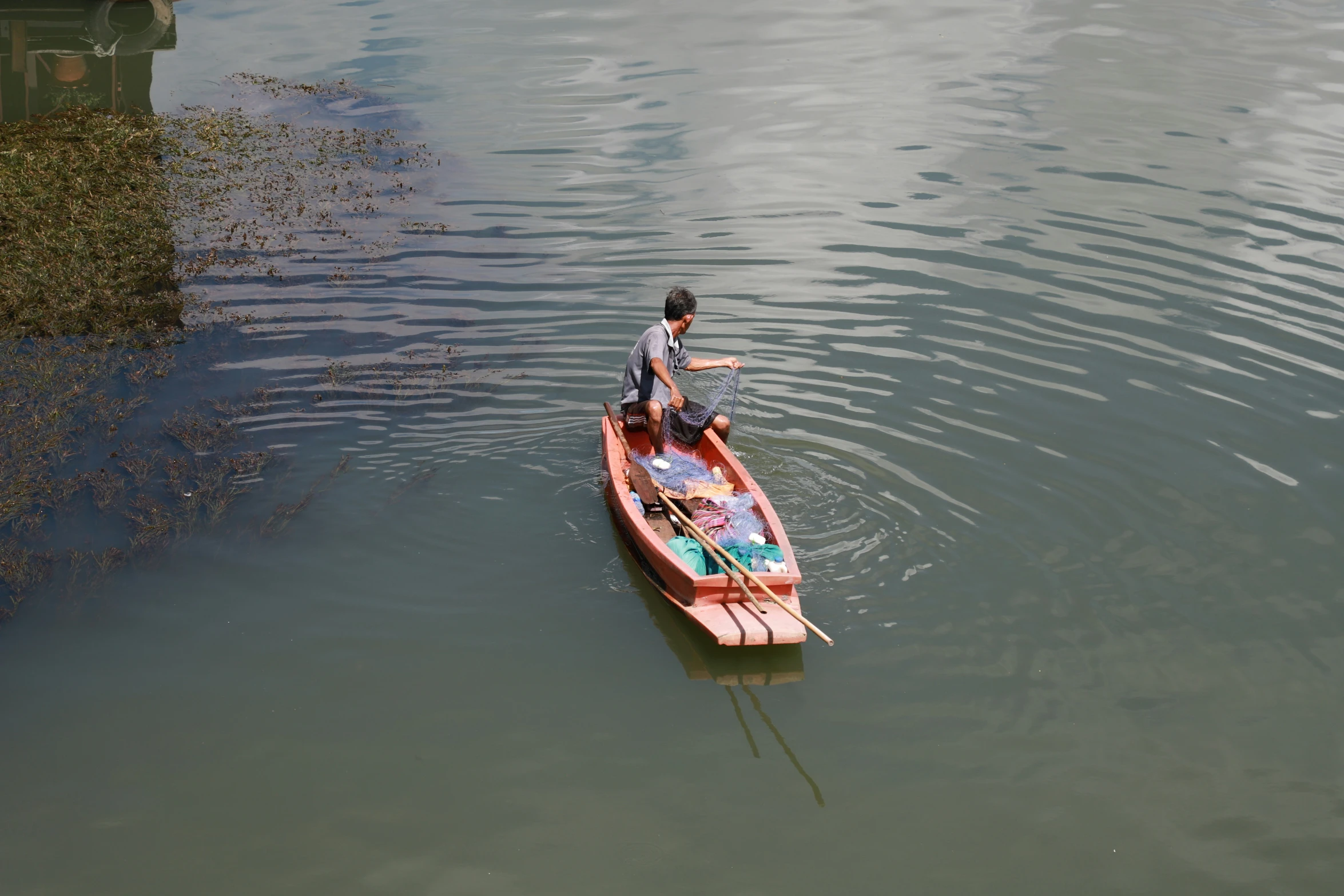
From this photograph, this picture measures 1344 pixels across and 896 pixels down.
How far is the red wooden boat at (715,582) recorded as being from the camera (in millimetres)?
6898

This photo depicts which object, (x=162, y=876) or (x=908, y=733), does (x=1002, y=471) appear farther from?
(x=162, y=876)

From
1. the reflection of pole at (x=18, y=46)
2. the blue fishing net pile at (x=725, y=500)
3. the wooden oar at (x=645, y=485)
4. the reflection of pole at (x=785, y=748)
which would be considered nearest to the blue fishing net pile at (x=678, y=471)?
the blue fishing net pile at (x=725, y=500)

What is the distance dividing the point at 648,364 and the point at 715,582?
2604mm

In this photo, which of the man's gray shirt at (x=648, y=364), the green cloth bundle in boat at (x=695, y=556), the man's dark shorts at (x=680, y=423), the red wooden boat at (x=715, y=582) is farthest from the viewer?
→ the man's dark shorts at (x=680, y=423)

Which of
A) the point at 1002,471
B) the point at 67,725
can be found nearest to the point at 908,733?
the point at 1002,471

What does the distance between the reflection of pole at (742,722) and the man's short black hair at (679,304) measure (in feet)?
10.8

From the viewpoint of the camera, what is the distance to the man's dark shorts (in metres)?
9.01

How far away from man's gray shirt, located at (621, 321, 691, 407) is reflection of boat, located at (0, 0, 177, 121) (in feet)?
42.0

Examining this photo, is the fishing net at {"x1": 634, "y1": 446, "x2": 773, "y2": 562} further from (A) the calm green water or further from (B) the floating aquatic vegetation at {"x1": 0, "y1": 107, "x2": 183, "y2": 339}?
(B) the floating aquatic vegetation at {"x1": 0, "y1": 107, "x2": 183, "y2": 339}

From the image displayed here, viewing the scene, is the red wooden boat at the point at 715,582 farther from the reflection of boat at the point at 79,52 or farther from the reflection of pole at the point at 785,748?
the reflection of boat at the point at 79,52

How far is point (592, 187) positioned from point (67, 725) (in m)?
10.8

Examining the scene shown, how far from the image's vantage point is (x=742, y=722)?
6773mm

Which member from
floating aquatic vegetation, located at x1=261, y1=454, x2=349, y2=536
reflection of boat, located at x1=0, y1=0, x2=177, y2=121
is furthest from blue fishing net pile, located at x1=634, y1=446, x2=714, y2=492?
reflection of boat, located at x1=0, y1=0, x2=177, y2=121

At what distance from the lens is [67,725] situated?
6.53 meters
